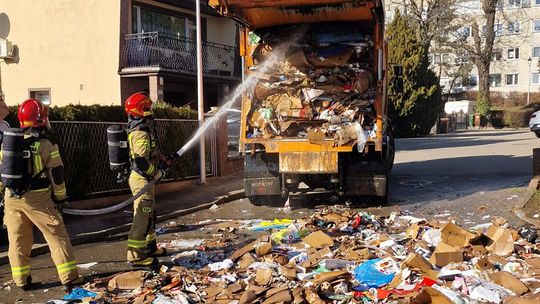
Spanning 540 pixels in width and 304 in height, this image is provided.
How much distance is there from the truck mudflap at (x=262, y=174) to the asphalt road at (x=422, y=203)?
1.37 ft

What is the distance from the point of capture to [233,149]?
14328 millimetres

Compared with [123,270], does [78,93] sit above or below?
above

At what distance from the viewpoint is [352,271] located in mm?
5453

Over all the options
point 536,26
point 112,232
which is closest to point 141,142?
point 112,232

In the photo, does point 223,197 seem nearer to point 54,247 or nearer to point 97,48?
point 54,247

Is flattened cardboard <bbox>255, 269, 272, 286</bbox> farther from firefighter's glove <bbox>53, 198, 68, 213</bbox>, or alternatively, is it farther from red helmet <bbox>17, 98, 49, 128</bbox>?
red helmet <bbox>17, 98, 49, 128</bbox>

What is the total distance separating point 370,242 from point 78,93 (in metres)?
17.0

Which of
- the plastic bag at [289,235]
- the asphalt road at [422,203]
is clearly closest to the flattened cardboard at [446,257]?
the plastic bag at [289,235]

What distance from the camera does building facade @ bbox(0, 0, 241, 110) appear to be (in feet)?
66.1

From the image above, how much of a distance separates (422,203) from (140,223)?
5.62 metres

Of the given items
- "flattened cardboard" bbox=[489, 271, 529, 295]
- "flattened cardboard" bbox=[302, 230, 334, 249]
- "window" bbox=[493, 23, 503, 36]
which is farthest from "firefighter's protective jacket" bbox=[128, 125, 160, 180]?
"window" bbox=[493, 23, 503, 36]

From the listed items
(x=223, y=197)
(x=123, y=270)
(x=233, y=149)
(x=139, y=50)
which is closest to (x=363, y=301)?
(x=123, y=270)

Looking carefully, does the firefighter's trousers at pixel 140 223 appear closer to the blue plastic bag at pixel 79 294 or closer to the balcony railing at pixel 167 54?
the blue plastic bag at pixel 79 294

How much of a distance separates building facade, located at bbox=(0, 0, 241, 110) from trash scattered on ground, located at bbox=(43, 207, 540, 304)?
48.0 feet
